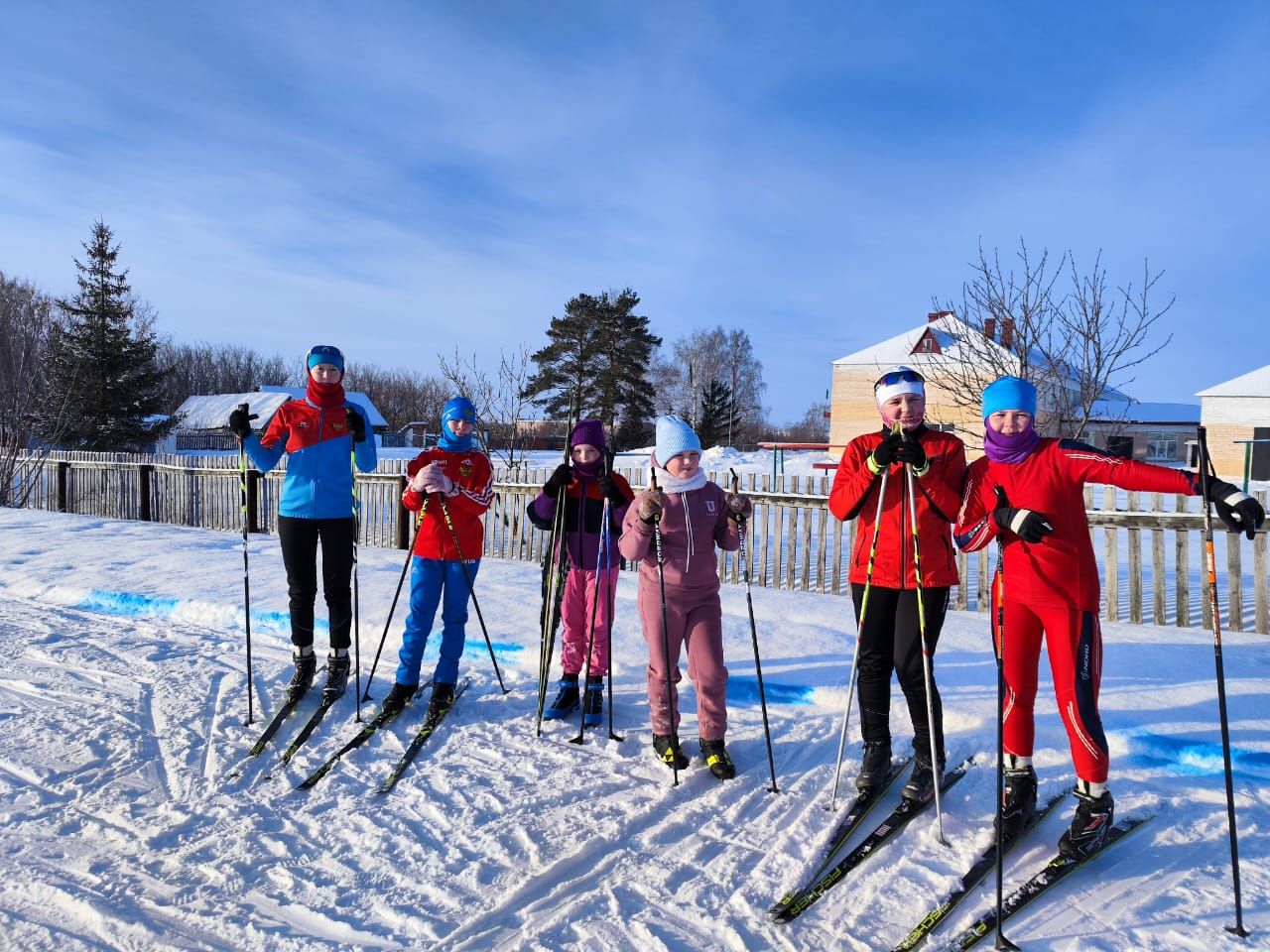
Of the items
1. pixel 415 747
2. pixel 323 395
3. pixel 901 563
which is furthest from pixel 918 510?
pixel 323 395

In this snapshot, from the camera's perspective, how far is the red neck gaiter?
187 inches

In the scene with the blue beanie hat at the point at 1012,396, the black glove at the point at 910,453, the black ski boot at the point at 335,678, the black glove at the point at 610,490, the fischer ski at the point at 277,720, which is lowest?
the fischer ski at the point at 277,720

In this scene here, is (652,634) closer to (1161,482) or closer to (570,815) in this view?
(570,815)

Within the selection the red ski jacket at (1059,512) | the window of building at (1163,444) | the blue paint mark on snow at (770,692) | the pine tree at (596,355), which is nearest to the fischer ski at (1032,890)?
the red ski jacket at (1059,512)

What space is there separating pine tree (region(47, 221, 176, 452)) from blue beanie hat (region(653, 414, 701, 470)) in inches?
986

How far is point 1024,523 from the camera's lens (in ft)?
9.48

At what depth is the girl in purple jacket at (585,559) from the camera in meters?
4.53

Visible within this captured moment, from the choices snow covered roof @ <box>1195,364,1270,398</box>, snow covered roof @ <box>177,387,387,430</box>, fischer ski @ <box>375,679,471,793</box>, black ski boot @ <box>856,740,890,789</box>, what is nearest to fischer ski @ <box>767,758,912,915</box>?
black ski boot @ <box>856,740,890,789</box>

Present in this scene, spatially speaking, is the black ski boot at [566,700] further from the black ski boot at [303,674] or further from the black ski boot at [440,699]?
the black ski boot at [303,674]

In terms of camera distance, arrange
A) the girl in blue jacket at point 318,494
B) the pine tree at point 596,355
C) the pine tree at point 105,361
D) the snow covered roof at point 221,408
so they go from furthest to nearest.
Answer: the snow covered roof at point 221,408, the pine tree at point 596,355, the pine tree at point 105,361, the girl in blue jacket at point 318,494

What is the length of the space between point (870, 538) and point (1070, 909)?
5.15 feet

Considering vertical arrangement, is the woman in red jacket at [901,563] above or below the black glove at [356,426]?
below

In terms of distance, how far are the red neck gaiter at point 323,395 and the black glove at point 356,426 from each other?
0.11 metres

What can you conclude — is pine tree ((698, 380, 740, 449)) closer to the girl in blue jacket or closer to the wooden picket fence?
the wooden picket fence
